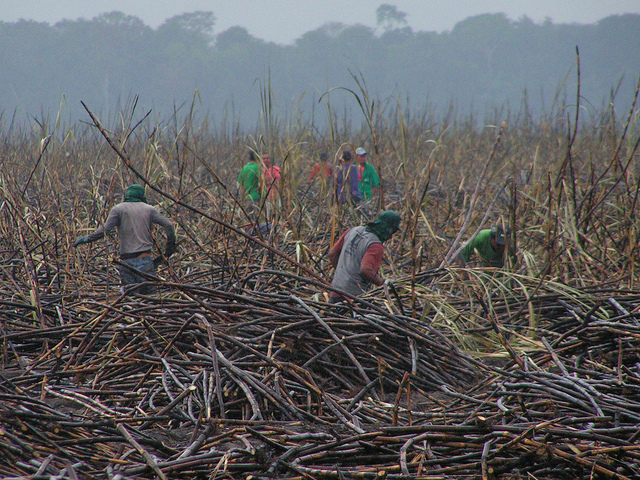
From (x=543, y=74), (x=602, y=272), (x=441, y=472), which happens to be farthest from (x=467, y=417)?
(x=543, y=74)

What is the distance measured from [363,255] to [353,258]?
0.25 feet

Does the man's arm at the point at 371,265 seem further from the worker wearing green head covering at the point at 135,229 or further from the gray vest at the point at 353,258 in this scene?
the worker wearing green head covering at the point at 135,229

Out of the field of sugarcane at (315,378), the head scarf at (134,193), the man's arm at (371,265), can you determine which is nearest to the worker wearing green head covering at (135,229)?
the head scarf at (134,193)

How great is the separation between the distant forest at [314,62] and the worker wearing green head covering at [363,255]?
4545 cm

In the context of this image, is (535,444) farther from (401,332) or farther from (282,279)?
(282,279)

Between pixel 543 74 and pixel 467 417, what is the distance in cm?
7911

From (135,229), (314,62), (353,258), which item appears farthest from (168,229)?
(314,62)

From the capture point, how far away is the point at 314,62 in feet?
235

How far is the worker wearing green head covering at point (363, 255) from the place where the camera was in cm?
386

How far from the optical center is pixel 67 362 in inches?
120

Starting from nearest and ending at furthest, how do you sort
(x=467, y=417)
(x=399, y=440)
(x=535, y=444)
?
(x=535, y=444)
(x=399, y=440)
(x=467, y=417)

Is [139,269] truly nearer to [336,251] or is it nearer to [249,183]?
[249,183]

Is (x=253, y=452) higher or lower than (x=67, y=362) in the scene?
higher

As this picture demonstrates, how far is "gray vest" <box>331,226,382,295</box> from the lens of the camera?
3926mm
